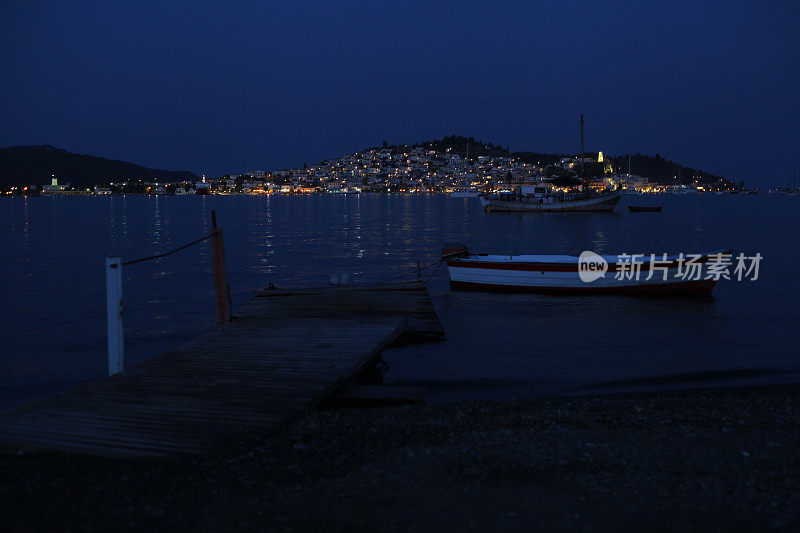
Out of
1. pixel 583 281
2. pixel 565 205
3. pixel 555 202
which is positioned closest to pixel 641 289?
pixel 583 281

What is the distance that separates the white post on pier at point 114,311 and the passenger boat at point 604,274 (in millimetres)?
15949

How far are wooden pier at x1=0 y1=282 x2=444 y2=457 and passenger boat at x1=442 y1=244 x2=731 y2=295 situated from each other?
418 inches

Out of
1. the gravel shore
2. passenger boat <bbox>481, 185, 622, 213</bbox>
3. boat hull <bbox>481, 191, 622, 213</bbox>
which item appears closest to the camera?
the gravel shore

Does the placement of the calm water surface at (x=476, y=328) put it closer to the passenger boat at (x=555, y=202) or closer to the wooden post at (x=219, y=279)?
the wooden post at (x=219, y=279)

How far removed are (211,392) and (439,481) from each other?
11.9 ft

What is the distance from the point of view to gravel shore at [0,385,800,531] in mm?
5242

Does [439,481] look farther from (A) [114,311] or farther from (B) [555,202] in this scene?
(B) [555,202]

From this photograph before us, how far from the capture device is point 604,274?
22828 mm

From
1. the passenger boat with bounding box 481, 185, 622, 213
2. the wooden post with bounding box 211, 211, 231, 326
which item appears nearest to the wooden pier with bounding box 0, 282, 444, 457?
the wooden post with bounding box 211, 211, 231, 326

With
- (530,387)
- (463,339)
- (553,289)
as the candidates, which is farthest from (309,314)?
(553,289)

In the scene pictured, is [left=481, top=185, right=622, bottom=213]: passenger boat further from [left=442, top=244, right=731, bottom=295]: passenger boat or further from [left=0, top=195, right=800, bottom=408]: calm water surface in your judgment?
[left=442, top=244, right=731, bottom=295]: passenger boat

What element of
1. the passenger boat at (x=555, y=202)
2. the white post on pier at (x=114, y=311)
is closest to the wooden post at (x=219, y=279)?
the white post on pier at (x=114, y=311)

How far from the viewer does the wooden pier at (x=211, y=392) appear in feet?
21.9

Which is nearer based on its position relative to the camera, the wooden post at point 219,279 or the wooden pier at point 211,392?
the wooden pier at point 211,392
